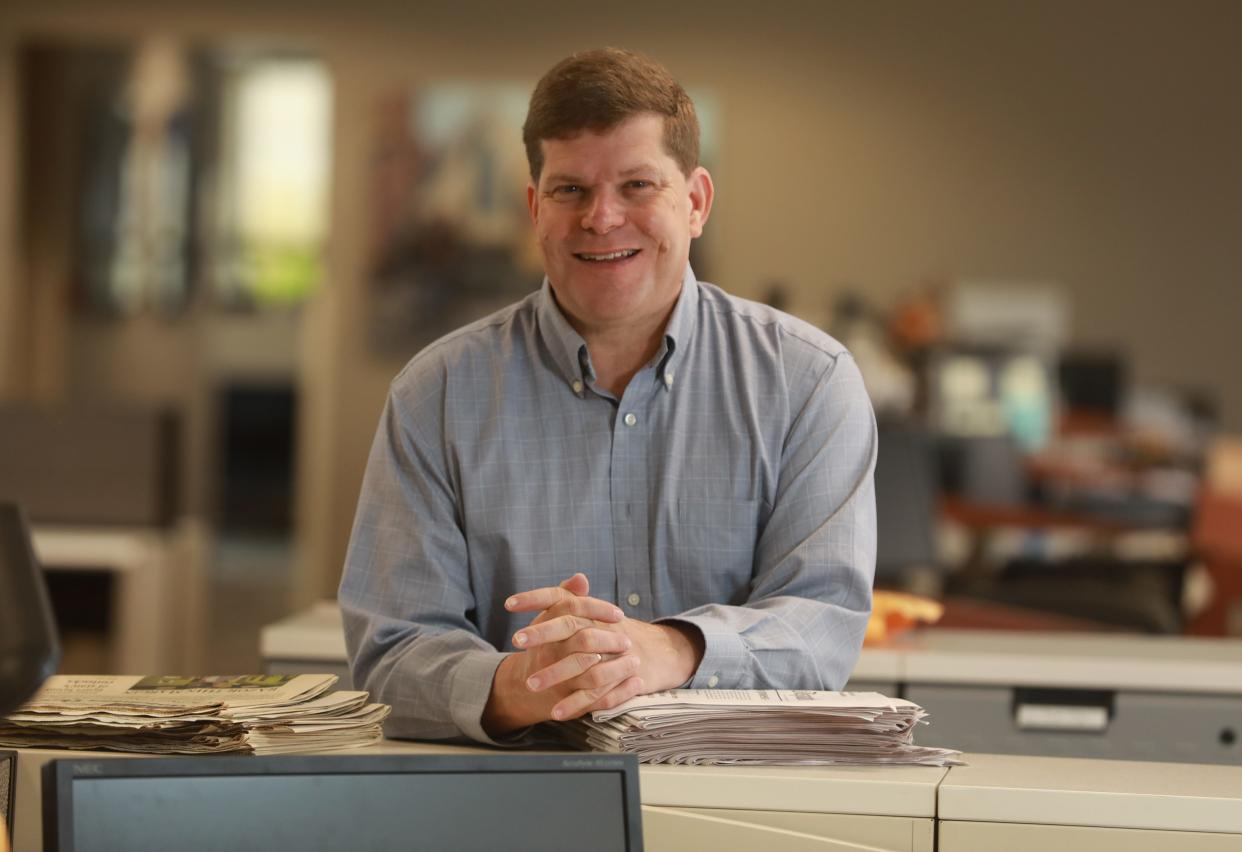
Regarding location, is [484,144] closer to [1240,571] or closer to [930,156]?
[930,156]

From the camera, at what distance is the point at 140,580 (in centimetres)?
368

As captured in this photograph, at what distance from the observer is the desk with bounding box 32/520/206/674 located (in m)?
3.63

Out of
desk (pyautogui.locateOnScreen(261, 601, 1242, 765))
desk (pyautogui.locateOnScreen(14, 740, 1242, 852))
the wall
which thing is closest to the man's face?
desk (pyautogui.locateOnScreen(14, 740, 1242, 852))

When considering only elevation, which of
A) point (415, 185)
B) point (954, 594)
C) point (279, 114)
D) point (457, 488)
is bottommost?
point (954, 594)

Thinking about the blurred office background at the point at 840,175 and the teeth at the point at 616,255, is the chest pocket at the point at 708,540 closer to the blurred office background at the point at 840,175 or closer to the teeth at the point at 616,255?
the teeth at the point at 616,255

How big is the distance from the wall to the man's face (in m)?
5.81

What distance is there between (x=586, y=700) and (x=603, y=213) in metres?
0.53

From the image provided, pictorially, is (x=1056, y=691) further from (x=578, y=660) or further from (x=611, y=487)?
(x=578, y=660)

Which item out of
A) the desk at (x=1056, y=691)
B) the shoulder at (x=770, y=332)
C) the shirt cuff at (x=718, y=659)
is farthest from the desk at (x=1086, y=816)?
the desk at (x=1056, y=691)

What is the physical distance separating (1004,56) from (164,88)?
438cm

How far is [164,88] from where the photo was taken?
27.4ft

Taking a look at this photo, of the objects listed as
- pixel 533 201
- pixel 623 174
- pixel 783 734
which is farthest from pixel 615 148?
pixel 783 734

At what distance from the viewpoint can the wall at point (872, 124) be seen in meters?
7.51

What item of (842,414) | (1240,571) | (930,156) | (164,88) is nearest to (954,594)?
(1240,571)
